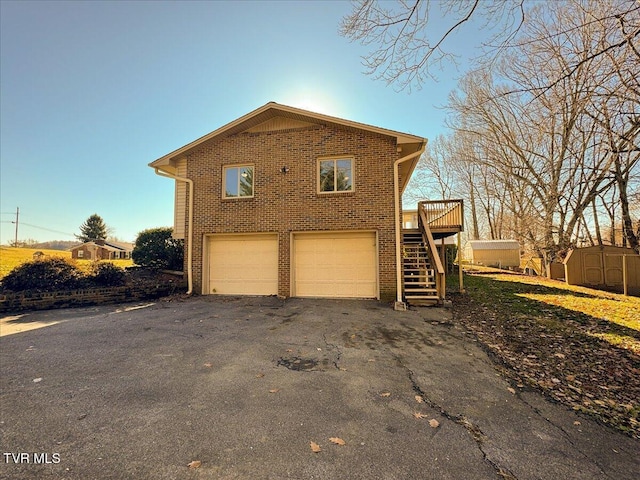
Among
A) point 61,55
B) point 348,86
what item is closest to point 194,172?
point 61,55

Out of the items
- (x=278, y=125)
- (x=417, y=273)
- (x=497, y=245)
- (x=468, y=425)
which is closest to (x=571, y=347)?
(x=468, y=425)

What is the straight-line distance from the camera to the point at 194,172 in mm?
10516

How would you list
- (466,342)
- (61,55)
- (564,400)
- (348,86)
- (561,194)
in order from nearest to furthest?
(564,400) < (466,342) < (348,86) < (61,55) < (561,194)

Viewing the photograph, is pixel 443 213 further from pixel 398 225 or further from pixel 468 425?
pixel 468 425

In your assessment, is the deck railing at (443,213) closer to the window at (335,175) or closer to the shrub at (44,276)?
the window at (335,175)

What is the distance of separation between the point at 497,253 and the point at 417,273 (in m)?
20.5

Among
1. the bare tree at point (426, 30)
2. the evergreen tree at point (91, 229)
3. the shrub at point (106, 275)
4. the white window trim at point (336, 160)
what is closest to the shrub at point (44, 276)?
the shrub at point (106, 275)

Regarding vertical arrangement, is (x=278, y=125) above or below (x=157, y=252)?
above

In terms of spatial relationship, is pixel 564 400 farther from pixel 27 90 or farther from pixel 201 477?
pixel 27 90

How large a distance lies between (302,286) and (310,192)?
3.15 meters

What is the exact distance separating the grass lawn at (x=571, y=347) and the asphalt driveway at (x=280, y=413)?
48cm

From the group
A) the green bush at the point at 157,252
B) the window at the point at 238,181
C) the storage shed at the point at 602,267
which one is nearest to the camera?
the window at the point at 238,181

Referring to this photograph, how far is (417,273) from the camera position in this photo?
1061cm

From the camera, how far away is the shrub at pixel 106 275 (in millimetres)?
9477
